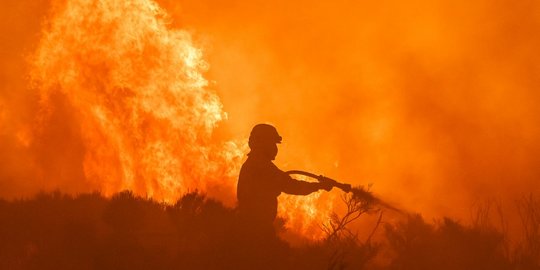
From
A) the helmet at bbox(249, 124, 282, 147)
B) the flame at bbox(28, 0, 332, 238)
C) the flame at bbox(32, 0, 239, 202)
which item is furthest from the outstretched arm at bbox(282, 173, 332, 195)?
the flame at bbox(32, 0, 239, 202)

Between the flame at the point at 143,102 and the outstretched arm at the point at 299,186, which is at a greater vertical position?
the flame at the point at 143,102

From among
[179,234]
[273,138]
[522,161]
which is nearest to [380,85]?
[522,161]

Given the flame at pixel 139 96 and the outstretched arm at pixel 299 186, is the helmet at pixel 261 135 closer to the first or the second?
the outstretched arm at pixel 299 186

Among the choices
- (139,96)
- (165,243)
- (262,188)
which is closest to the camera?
(165,243)

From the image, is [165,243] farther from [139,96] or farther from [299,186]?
[139,96]

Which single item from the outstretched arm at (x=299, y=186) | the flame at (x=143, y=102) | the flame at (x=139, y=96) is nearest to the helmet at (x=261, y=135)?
the outstretched arm at (x=299, y=186)

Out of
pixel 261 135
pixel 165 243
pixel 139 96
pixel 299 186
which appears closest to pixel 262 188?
pixel 299 186

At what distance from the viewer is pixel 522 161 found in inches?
690

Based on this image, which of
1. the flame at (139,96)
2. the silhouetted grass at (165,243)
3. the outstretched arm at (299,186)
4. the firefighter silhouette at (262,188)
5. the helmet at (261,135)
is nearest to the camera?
the silhouetted grass at (165,243)

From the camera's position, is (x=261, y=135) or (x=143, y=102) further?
(x=143, y=102)

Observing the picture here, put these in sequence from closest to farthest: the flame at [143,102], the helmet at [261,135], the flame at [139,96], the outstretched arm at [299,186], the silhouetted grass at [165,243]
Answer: the silhouetted grass at [165,243]
the outstretched arm at [299,186]
the helmet at [261,135]
the flame at [143,102]
the flame at [139,96]

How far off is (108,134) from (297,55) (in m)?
8.43

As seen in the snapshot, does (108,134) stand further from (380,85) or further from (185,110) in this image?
(380,85)

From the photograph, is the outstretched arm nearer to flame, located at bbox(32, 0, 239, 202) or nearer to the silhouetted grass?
the silhouetted grass
